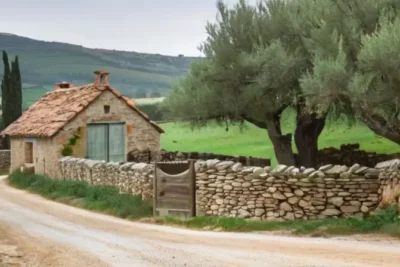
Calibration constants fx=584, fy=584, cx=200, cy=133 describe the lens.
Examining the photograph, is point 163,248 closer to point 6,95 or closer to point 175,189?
point 175,189

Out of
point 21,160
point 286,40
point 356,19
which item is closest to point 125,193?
point 286,40

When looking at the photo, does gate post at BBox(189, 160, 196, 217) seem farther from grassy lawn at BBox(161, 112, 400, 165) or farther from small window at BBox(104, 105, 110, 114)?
small window at BBox(104, 105, 110, 114)

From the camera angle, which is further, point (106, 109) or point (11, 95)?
point (11, 95)

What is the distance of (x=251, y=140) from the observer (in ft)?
127

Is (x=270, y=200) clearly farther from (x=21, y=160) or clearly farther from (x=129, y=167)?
(x=21, y=160)

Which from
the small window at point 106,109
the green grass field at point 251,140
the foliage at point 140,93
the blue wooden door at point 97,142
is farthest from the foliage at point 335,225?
the foliage at point 140,93

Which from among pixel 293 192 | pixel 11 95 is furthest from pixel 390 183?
pixel 11 95

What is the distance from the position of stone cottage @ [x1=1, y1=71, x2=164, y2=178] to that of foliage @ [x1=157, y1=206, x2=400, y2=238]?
14.1 m

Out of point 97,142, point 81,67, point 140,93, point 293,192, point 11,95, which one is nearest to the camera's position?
point 293,192

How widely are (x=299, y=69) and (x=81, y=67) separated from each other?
15795 cm

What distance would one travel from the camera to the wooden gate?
16859 millimetres

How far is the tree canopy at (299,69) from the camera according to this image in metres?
14.6

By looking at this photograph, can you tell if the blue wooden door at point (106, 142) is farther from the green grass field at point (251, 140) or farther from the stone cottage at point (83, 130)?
the green grass field at point (251, 140)

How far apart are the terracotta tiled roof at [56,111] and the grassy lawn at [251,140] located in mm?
4251
